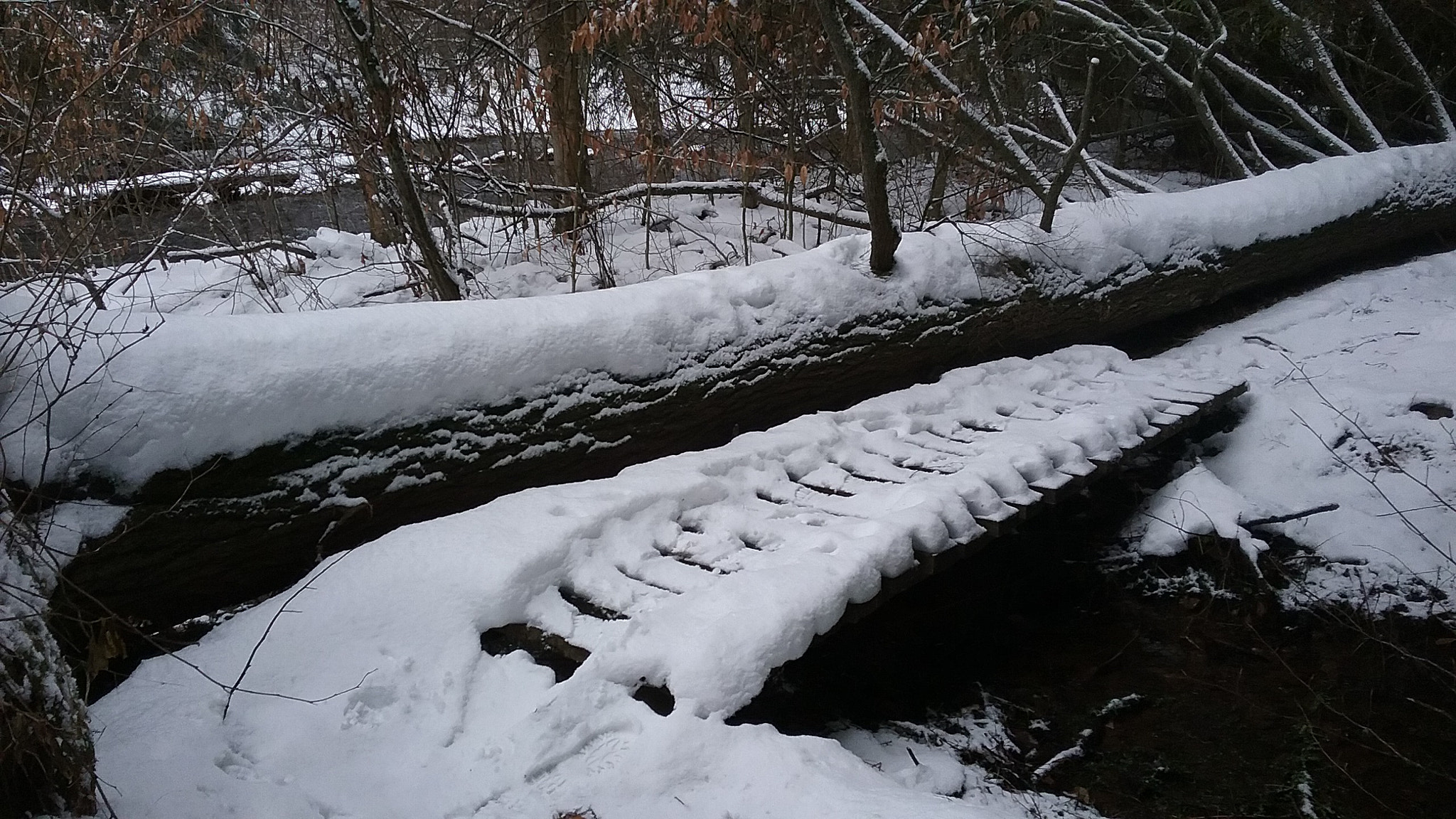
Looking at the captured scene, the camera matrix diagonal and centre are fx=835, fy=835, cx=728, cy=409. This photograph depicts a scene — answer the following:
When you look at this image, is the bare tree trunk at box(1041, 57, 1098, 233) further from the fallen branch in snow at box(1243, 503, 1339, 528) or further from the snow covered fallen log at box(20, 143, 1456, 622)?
the fallen branch in snow at box(1243, 503, 1339, 528)

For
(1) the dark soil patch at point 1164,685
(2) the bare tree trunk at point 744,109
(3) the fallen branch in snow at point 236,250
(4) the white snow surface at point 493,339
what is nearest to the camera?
(4) the white snow surface at point 493,339

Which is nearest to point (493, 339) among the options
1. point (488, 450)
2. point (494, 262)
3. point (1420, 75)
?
point (488, 450)

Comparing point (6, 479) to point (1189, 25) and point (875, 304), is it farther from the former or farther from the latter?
point (1189, 25)

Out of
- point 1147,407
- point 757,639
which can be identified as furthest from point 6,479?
point 1147,407

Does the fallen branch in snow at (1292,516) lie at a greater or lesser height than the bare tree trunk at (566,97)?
lesser

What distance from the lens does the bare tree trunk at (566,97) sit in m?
6.21

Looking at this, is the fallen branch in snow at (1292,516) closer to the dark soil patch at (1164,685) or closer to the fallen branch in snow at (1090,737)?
the dark soil patch at (1164,685)

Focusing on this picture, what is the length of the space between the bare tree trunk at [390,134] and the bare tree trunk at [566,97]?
1.57 m

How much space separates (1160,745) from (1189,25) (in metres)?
8.35

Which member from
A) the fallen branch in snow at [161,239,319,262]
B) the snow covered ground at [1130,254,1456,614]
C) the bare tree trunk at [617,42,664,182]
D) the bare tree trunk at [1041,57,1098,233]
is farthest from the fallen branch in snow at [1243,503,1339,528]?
the fallen branch in snow at [161,239,319,262]

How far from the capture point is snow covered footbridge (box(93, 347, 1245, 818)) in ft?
6.47

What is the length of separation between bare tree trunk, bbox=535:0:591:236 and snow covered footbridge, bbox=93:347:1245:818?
11.9 ft

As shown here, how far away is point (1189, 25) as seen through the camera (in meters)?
8.56

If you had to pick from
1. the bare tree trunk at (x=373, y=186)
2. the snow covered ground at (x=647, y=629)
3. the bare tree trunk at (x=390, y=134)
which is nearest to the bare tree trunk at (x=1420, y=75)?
the snow covered ground at (x=647, y=629)
